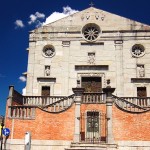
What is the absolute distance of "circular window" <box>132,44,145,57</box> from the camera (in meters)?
26.5

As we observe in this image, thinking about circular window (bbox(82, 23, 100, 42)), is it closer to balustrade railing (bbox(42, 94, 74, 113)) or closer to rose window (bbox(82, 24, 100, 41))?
rose window (bbox(82, 24, 100, 41))

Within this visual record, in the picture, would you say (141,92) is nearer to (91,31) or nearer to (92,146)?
(91,31)

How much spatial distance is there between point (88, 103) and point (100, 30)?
9.75 meters

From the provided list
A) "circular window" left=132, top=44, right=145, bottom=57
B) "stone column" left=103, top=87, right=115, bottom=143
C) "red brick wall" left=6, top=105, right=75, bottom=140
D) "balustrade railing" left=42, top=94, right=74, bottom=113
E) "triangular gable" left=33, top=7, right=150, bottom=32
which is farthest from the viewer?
"triangular gable" left=33, top=7, right=150, bottom=32

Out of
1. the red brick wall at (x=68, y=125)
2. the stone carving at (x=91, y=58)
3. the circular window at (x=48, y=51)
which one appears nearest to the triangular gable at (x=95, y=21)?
the circular window at (x=48, y=51)

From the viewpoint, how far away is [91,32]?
27.5 meters

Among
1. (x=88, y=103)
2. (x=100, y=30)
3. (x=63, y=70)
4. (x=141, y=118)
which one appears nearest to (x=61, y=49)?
(x=63, y=70)

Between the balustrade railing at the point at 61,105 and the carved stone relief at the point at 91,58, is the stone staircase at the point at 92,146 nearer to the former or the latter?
the balustrade railing at the point at 61,105

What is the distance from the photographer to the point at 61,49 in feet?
89.2

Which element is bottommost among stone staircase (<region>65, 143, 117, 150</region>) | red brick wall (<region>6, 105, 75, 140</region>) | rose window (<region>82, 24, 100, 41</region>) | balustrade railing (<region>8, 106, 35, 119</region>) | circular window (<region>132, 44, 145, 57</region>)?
stone staircase (<region>65, 143, 117, 150</region>)

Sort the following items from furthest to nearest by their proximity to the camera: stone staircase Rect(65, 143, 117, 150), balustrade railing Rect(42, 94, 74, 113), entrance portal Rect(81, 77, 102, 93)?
entrance portal Rect(81, 77, 102, 93) < balustrade railing Rect(42, 94, 74, 113) < stone staircase Rect(65, 143, 117, 150)

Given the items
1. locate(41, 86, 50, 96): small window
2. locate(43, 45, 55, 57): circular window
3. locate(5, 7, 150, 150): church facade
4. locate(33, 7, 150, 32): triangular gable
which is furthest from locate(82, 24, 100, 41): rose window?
locate(41, 86, 50, 96): small window

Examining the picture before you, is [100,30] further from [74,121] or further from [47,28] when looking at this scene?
[74,121]

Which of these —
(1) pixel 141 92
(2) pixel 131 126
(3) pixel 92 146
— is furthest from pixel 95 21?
(3) pixel 92 146
